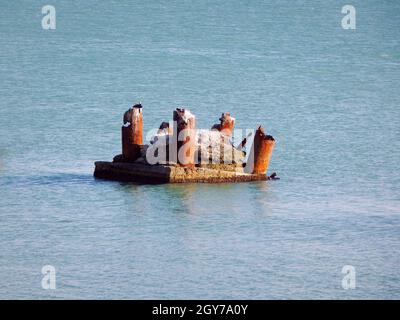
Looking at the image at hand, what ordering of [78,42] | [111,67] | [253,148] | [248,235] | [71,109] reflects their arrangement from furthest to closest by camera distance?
[78,42] → [111,67] → [71,109] → [253,148] → [248,235]

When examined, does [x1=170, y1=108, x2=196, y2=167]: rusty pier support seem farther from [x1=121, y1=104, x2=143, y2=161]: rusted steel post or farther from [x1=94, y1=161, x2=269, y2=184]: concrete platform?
[x1=121, y1=104, x2=143, y2=161]: rusted steel post

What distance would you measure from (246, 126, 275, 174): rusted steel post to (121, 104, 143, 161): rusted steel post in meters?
2.60

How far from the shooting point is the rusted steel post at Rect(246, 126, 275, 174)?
172 feet

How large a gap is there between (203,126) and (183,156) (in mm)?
12164

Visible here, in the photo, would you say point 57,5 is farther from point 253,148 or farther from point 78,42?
point 253,148

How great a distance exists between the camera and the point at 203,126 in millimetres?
63781

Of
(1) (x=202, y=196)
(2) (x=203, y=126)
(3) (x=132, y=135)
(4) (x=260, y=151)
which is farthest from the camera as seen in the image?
(2) (x=203, y=126)

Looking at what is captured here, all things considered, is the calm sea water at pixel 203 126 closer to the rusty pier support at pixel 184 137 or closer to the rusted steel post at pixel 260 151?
the rusted steel post at pixel 260 151

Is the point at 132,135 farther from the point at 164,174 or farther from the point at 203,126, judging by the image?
the point at 203,126

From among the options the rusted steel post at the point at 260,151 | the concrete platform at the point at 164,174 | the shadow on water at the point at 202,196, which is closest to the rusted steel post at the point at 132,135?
the concrete platform at the point at 164,174

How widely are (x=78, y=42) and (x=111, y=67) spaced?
7392mm

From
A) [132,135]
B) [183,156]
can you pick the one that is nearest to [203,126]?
[132,135]
